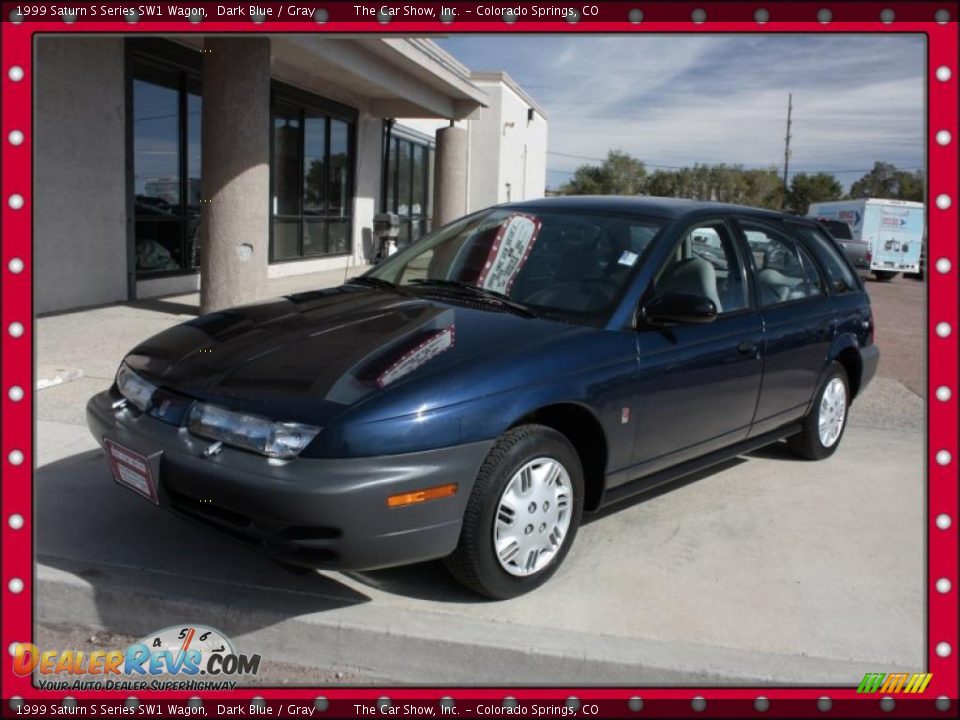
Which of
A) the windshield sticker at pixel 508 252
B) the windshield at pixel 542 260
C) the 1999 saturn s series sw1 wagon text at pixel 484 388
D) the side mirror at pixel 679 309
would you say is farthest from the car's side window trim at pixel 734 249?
the windshield sticker at pixel 508 252

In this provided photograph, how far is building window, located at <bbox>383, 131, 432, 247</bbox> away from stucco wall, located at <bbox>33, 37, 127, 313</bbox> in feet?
32.3

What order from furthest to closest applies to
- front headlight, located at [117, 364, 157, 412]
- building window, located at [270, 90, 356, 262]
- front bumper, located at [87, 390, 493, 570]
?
building window, located at [270, 90, 356, 262] → front headlight, located at [117, 364, 157, 412] → front bumper, located at [87, 390, 493, 570]

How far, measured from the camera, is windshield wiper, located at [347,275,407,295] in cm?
427

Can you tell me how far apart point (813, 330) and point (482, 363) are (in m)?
2.62

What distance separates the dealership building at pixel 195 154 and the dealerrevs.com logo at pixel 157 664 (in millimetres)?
4124

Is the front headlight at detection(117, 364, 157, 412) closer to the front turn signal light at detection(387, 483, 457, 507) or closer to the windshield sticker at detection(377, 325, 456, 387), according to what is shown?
the windshield sticker at detection(377, 325, 456, 387)

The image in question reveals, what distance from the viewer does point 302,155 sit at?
14.8 m

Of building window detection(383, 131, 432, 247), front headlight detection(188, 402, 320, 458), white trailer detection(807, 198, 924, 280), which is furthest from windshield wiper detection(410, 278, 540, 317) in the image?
white trailer detection(807, 198, 924, 280)

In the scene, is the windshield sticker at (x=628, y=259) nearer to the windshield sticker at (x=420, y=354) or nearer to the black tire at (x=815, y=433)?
the windshield sticker at (x=420, y=354)

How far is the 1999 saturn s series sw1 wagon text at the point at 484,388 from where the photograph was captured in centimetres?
286

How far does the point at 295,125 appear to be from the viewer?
14.6 m

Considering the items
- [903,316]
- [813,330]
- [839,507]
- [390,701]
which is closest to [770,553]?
[839,507]

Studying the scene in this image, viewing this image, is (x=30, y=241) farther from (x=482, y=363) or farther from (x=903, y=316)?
(x=903, y=316)

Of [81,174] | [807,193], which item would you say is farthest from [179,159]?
[807,193]
